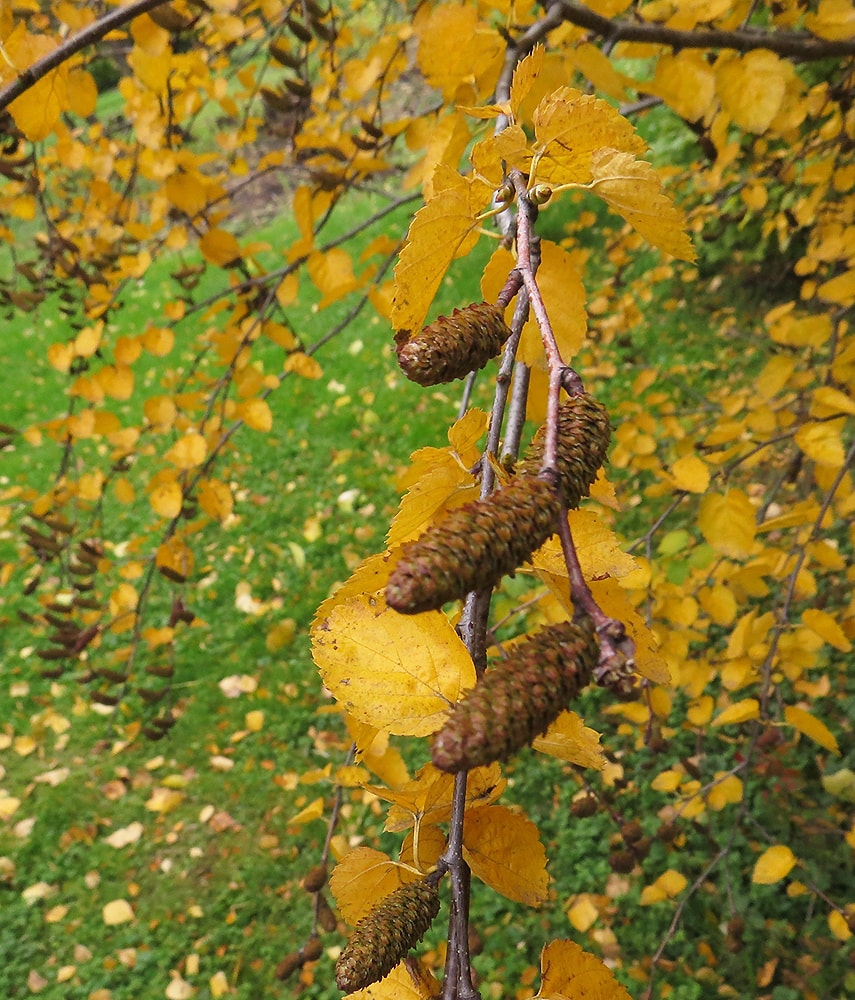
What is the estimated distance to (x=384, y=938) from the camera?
1.43 feet

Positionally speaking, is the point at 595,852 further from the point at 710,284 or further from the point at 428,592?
the point at 710,284

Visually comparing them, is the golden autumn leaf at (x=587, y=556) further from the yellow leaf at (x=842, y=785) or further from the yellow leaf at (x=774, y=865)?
the yellow leaf at (x=842, y=785)

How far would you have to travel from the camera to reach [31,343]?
7863 millimetres

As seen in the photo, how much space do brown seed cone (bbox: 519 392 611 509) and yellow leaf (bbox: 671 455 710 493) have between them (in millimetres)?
920

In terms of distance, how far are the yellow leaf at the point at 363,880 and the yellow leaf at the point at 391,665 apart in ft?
0.63

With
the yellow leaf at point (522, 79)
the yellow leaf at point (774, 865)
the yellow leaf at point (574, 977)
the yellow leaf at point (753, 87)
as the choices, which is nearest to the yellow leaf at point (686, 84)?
the yellow leaf at point (753, 87)

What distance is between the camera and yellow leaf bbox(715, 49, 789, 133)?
42.4 inches

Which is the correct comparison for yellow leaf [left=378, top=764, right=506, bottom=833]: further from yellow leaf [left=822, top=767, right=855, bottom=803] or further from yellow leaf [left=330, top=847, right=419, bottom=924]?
yellow leaf [left=822, top=767, right=855, bottom=803]

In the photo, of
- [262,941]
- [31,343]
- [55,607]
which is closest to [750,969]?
[262,941]

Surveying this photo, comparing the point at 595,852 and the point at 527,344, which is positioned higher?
the point at 527,344

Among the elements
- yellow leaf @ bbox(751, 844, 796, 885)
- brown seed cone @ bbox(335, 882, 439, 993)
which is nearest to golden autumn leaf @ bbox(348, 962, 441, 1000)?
brown seed cone @ bbox(335, 882, 439, 993)

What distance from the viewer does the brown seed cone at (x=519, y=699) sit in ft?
1.03

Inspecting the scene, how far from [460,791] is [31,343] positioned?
8685 mm

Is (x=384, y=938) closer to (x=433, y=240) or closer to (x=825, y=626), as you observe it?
(x=433, y=240)
